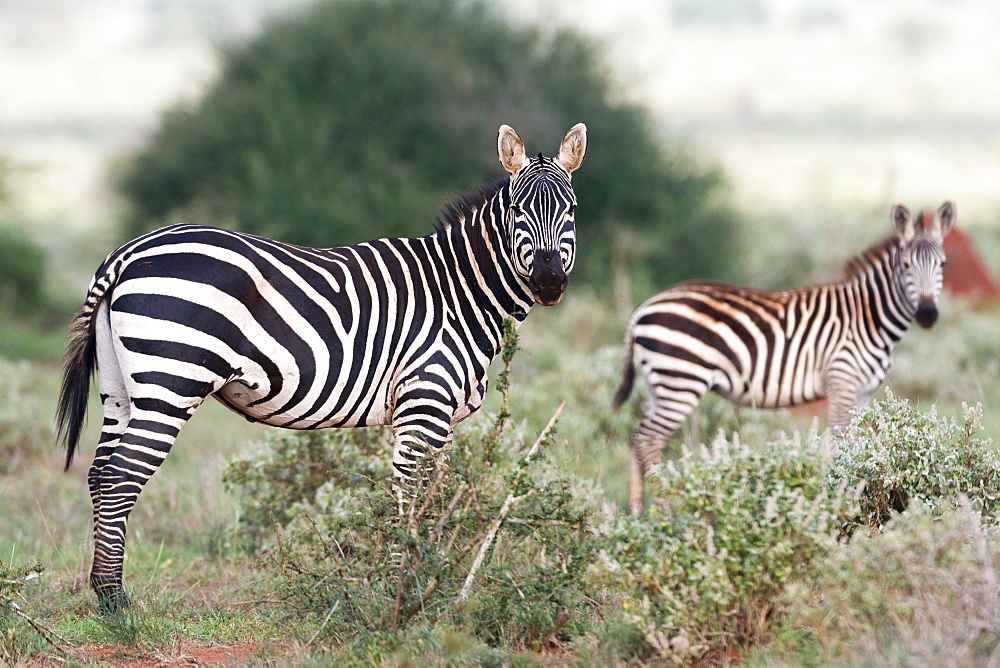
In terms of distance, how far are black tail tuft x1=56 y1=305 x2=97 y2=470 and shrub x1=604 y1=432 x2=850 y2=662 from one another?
110 inches

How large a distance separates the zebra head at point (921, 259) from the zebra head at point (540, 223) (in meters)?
3.88

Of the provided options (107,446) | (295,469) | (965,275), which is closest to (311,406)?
(107,446)

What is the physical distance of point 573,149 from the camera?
5383 millimetres

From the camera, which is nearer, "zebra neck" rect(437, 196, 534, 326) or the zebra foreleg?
the zebra foreleg

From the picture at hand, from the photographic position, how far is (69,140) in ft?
208

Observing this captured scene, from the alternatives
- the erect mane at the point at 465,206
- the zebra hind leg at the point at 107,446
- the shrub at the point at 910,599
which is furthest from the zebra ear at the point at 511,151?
the shrub at the point at 910,599

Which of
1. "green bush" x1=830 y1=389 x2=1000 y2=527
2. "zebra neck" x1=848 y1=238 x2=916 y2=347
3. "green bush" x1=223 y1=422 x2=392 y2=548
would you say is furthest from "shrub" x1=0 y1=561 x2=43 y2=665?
"zebra neck" x1=848 y1=238 x2=916 y2=347

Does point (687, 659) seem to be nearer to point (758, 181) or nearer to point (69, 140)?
point (758, 181)

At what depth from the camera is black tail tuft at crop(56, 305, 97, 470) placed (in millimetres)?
4852

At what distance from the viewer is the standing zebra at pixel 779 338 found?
7539 millimetres

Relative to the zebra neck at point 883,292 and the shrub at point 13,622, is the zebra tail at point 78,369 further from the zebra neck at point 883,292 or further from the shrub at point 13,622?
the zebra neck at point 883,292

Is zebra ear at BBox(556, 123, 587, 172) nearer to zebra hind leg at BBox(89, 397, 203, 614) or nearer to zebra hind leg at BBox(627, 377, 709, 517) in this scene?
zebra hind leg at BBox(89, 397, 203, 614)

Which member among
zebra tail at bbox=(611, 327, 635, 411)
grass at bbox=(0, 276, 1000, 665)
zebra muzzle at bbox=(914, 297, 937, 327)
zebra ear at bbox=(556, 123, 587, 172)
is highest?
zebra muzzle at bbox=(914, 297, 937, 327)

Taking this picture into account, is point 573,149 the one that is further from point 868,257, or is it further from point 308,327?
point 868,257
